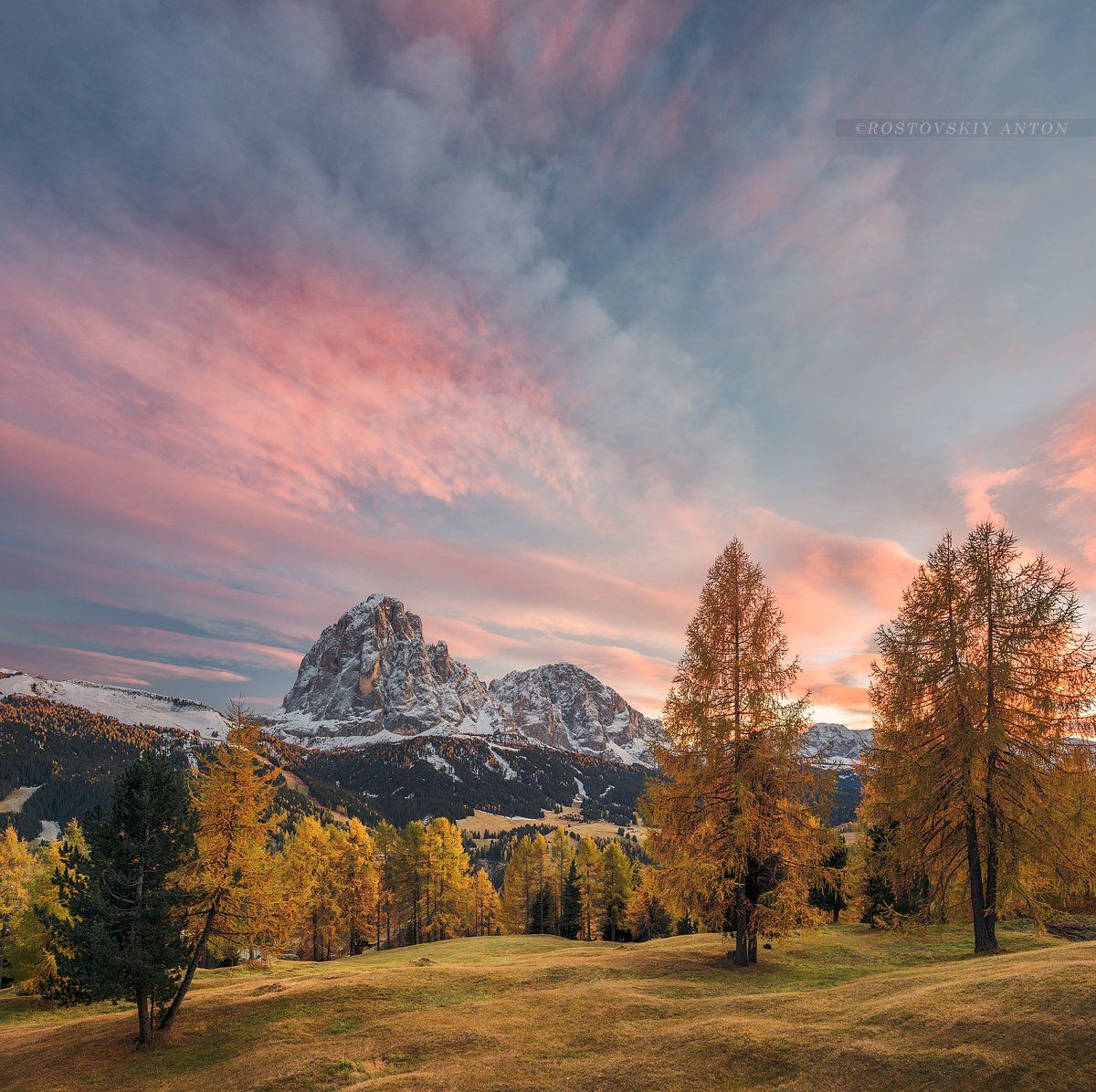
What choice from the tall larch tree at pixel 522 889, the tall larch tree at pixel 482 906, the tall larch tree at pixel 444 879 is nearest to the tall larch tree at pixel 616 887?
the tall larch tree at pixel 522 889

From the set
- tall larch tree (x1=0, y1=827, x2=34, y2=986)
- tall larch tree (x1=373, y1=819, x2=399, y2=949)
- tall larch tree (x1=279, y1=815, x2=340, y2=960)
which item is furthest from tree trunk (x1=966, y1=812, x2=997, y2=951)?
tall larch tree (x1=0, y1=827, x2=34, y2=986)

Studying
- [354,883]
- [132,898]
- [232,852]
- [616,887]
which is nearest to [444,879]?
[354,883]

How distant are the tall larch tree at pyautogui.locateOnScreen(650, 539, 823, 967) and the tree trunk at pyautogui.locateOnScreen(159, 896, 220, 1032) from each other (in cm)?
2080

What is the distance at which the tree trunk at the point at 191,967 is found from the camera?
2395cm

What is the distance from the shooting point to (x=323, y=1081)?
17.3 m

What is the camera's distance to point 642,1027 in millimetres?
18094

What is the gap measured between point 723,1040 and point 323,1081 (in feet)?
40.1

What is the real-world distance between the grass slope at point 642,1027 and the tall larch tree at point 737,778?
9.92 ft

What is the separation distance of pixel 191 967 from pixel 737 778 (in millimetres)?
25015

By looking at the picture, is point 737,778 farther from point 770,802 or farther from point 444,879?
point 444,879

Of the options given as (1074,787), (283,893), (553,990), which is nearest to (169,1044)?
(283,893)

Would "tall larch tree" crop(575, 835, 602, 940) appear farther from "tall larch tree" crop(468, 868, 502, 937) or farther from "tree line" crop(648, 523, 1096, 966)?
"tree line" crop(648, 523, 1096, 966)

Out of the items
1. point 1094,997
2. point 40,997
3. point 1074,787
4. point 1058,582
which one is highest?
point 1058,582

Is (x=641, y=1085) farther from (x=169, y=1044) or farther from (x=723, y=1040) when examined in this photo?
(x=169, y=1044)
